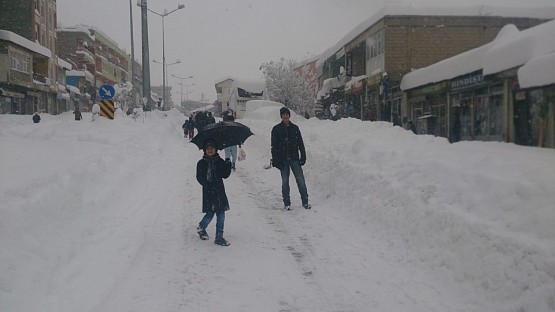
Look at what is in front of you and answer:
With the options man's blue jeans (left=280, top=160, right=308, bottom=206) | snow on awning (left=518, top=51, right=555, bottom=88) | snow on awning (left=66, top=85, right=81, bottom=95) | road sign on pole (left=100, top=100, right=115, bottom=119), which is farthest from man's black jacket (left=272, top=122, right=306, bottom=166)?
snow on awning (left=66, top=85, right=81, bottom=95)

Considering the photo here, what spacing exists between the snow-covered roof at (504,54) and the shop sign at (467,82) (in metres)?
0.26

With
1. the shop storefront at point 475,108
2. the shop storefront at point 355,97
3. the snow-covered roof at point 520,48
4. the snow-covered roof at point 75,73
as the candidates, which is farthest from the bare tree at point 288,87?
the snow-covered roof at point 520,48

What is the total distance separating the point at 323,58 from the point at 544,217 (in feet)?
133

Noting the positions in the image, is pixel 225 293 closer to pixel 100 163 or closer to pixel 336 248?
pixel 336 248

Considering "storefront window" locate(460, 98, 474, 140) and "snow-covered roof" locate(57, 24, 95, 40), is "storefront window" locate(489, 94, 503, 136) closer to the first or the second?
"storefront window" locate(460, 98, 474, 140)

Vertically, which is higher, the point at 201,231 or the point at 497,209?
the point at 497,209

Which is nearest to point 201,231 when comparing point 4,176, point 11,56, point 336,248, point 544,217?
point 336,248

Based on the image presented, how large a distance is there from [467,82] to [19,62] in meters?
36.0

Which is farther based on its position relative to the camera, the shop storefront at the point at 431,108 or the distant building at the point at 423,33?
the distant building at the point at 423,33

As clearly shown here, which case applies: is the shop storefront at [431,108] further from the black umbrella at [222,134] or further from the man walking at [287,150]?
the black umbrella at [222,134]

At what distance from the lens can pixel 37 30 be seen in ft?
154

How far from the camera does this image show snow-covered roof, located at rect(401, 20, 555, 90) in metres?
12.7

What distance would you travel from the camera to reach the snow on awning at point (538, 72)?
12.0 meters

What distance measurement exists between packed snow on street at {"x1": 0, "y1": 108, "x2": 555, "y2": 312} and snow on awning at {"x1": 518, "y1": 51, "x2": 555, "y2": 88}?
16.9 ft
